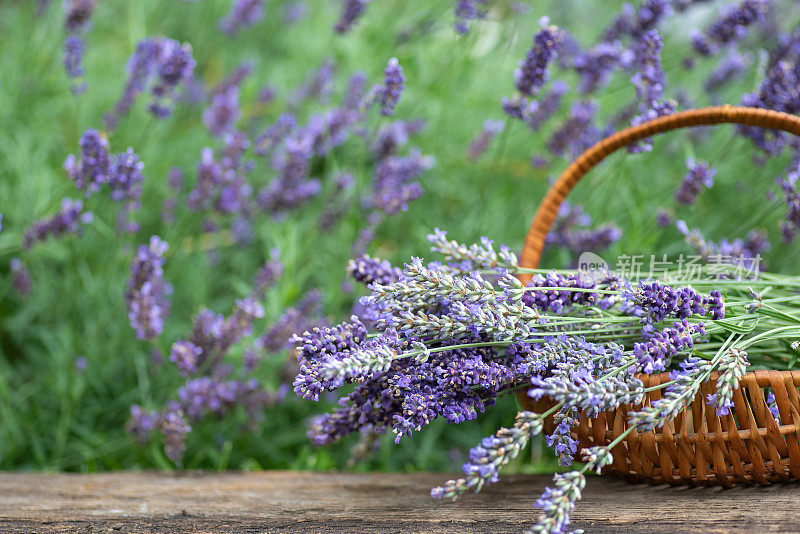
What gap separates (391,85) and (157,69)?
0.80 m

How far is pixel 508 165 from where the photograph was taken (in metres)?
2.68

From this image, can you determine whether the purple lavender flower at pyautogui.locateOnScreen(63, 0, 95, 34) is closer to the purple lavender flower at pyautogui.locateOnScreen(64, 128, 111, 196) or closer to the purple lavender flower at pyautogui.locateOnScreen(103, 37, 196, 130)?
the purple lavender flower at pyautogui.locateOnScreen(103, 37, 196, 130)

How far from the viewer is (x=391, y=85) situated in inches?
67.2

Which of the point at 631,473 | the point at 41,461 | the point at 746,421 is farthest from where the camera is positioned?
the point at 41,461

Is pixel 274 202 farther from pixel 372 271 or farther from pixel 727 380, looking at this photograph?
pixel 727 380

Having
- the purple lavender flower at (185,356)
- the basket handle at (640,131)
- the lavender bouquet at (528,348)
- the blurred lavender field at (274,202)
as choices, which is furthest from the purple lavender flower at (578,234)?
the purple lavender flower at (185,356)

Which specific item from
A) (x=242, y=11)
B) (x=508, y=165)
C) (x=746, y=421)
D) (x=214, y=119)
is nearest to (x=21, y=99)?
(x=214, y=119)

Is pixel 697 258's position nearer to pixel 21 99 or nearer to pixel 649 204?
pixel 649 204

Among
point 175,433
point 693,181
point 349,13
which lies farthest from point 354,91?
point 175,433

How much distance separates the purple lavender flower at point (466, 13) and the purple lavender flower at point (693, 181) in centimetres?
86

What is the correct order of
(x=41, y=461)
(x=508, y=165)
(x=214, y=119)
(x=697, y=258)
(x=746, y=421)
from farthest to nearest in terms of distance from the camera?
(x=508, y=165) < (x=214, y=119) < (x=41, y=461) < (x=697, y=258) < (x=746, y=421)

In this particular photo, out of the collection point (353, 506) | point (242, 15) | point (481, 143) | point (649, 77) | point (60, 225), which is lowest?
point (353, 506)

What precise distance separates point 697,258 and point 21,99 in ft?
7.74

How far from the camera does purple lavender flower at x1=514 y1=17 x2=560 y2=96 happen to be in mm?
1637
